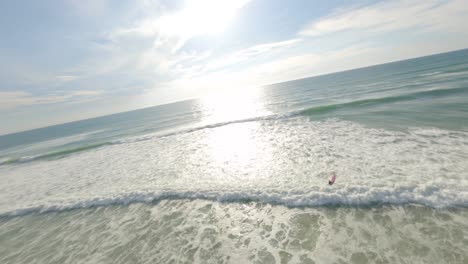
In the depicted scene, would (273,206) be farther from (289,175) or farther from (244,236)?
(289,175)

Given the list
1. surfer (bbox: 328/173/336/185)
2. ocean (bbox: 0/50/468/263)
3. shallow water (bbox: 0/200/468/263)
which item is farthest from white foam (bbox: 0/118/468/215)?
shallow water (bbox: 0/200/468/263)

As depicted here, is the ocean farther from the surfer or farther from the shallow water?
the surfer

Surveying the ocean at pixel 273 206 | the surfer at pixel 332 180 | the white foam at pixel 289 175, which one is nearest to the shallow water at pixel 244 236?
the ocean at pixel 273 206

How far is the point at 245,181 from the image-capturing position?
816cm

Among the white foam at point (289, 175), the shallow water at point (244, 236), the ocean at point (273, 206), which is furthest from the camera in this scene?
the white foam at point (289, 175)

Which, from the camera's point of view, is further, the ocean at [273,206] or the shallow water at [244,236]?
the ocean at [273,206]

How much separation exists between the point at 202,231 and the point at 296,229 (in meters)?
2.80

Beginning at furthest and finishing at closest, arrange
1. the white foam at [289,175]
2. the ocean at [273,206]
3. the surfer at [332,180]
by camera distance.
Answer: the surfer at [332,180]
the white foam at [289,175]
the ocean at [273,206]

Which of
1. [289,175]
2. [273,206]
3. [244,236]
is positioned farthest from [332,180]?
[244,236]

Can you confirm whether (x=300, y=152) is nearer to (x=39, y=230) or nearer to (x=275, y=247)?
(x=275, y=247)

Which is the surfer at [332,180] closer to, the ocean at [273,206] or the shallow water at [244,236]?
the ocean at [273,206]

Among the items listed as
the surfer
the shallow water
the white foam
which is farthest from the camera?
the surfer

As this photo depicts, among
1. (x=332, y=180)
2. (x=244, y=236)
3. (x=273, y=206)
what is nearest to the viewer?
(x=244, y=236)

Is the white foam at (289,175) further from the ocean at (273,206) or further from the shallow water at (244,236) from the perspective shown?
the shallow water at (244,236)
